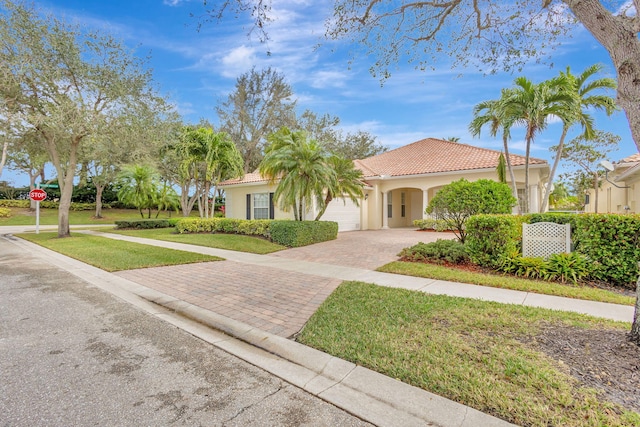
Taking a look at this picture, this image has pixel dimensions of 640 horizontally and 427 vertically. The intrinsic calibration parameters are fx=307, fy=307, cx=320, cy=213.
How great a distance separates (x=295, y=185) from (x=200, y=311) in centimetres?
810

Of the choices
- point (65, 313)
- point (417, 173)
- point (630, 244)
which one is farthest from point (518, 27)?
point (417, 173)

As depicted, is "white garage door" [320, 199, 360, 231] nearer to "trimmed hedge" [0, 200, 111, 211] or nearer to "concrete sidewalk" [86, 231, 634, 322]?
"concrete sidewalk" [86, 231, 634, 322]

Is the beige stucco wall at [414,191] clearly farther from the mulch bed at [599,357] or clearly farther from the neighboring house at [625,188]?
the mulch bed at [599,357]

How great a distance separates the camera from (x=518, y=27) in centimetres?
594

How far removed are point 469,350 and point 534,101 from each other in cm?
1134

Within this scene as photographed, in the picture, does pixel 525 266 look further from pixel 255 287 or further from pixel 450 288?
pixel 255 287

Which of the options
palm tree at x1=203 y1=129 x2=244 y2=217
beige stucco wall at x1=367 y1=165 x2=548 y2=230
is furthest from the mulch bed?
palm tree at x1=203 y1=129 x2=244 y2=217

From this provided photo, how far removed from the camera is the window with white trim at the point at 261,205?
1914 cm

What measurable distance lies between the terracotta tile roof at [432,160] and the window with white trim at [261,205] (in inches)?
258

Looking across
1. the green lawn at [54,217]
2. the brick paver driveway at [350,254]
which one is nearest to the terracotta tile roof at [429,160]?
the brick paver driveway at [350,254]

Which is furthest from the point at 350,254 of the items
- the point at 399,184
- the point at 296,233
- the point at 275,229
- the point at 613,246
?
the point at 399,184

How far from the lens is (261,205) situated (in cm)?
1944

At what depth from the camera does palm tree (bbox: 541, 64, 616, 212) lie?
440 inches

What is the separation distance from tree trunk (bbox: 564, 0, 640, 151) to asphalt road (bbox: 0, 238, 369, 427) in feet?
12.9
